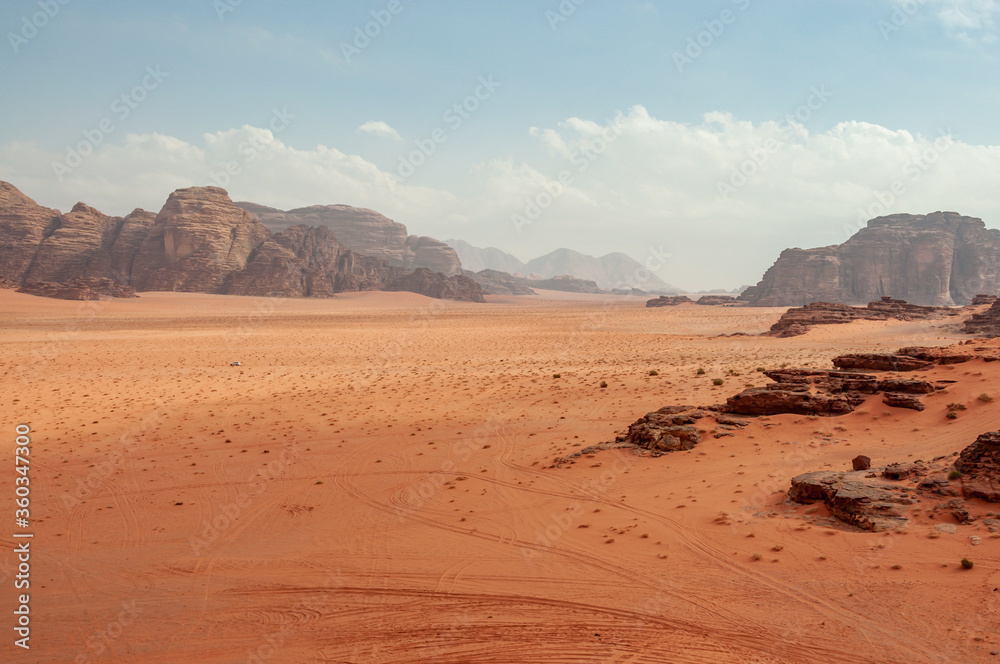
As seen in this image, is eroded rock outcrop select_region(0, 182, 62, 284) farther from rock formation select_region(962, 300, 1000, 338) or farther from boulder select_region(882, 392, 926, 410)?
Result: rock formation select_region(962, 300, 1000, 338)

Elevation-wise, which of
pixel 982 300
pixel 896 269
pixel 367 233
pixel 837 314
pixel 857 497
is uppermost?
pixel 367 233

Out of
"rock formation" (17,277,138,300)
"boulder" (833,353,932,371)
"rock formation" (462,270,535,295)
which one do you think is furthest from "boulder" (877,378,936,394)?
"rock formation" (462,270,535,295)

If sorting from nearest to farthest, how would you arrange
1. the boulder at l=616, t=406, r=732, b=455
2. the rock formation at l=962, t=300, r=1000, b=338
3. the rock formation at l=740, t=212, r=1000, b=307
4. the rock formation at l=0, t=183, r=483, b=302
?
the boulder at l=616, t=406, r=732, b=455 → the rock formation at l=962, t=300, r=1000, b=338 → the rock formation at l=0, t=183, r=483, b=302 → the rock formation at l=740, t=212, r=1000, b=307

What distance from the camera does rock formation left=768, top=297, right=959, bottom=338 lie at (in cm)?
3966

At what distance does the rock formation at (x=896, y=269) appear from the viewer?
102938 millimetres

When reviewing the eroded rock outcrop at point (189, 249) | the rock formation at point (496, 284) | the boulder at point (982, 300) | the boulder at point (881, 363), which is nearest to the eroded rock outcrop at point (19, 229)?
the eroded rock outcrop at point (189, 249)

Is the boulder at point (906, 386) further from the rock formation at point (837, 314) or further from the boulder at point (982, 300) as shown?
the boulder at point (982, 300)

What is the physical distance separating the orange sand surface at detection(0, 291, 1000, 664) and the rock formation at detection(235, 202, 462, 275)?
16285cm

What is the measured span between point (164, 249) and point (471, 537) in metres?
109

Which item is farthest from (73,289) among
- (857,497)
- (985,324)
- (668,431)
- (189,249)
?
(985,324)

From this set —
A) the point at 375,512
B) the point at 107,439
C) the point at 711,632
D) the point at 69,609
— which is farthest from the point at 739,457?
the point at 107,439

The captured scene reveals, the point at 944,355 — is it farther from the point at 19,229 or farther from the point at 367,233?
the point at 367,233

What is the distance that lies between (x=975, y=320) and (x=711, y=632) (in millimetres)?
44354

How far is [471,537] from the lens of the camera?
8.18 metres
